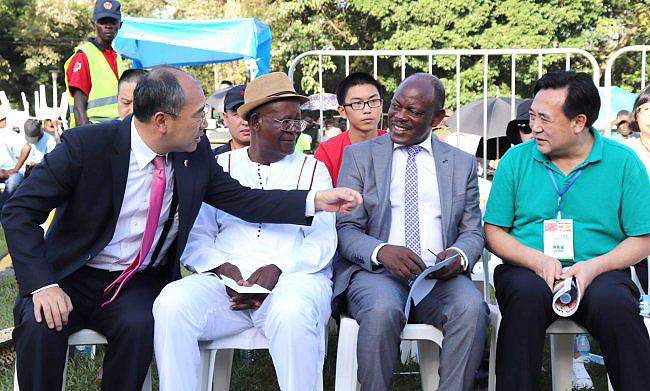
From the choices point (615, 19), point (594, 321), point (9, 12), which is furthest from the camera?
point (9, 12)

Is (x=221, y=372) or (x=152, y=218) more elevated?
(x=152, y=218)

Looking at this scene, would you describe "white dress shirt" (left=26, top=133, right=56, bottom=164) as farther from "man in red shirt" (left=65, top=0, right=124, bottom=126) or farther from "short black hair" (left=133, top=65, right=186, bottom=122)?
"short black hair" (left=133, top=65, right=186, bottom=122)

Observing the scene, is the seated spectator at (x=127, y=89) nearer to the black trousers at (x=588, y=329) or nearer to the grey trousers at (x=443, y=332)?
the grey trousers at (x=443, y=332)

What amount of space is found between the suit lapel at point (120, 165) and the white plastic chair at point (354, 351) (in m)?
1.23

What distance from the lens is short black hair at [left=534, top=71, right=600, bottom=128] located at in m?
3.84

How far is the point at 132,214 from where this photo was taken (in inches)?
142

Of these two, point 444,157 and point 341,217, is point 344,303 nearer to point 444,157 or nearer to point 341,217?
point 341,217

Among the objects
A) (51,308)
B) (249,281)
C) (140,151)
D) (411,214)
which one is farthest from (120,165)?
(411,214)

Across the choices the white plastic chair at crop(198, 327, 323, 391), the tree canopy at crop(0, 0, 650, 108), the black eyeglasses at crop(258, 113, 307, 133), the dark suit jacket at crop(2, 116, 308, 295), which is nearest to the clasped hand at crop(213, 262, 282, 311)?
the white plastic chair at crop(198, 327, 323, 391)

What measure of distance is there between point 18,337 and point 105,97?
3.29 meters

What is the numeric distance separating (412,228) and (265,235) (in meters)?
0.78

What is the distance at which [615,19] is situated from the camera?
23.3 meters

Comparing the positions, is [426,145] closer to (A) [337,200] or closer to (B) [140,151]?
(A) [337,200]

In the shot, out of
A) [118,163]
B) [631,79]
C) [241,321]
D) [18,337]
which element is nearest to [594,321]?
[241,321]
